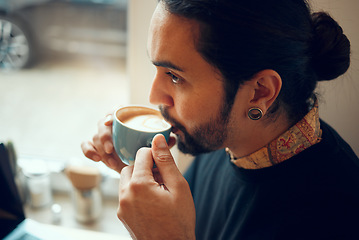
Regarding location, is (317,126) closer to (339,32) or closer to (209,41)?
(339,32)

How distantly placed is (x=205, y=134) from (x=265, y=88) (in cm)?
20

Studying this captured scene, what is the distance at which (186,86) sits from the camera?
2.40 ft

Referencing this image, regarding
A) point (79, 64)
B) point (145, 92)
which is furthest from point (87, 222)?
point (79, 64)

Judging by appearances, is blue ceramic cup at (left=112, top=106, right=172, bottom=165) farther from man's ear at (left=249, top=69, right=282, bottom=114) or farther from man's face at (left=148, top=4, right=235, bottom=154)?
man's ear at (left=249, top=69, right=282, bottom=114)

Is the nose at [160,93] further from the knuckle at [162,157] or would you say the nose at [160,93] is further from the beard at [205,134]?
the knuckle at [162,157]

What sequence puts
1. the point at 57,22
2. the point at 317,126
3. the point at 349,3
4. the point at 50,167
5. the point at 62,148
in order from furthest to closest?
1. the point at 57,22
2. the point at 62,148
3. the point at 50,167
4. the point at 349,3
5. the point at 317,126

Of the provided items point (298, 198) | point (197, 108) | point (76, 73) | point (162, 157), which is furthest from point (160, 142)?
point (76, 73)

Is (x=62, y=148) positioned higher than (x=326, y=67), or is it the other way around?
(x=326, y=67)

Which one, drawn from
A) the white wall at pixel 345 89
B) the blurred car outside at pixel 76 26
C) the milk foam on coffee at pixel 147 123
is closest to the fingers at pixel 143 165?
the milk foam on coffee at pixel 147 123

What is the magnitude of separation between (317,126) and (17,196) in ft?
3.10

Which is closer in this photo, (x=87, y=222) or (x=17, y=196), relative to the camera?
(x=17, y=196)

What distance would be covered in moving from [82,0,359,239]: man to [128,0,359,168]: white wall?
0.21 m

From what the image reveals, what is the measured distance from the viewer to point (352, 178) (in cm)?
69

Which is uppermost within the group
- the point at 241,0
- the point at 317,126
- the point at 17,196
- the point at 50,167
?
the point at 241,0
